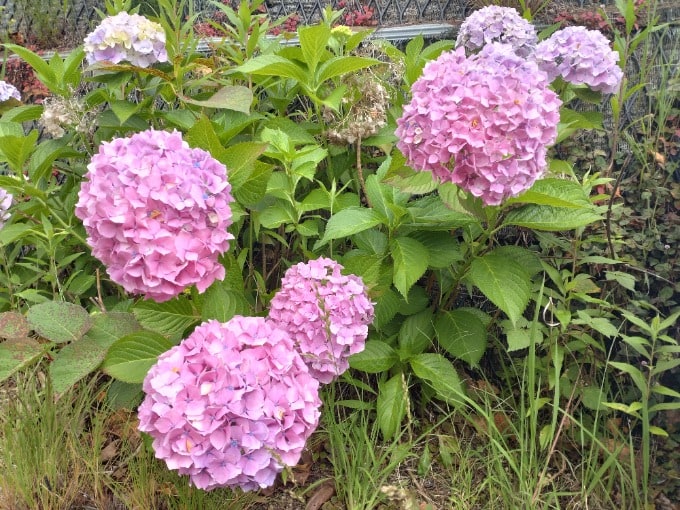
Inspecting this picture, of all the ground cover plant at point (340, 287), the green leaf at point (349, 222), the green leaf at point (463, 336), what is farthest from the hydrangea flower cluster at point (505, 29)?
the green leaf at point (463, 336)

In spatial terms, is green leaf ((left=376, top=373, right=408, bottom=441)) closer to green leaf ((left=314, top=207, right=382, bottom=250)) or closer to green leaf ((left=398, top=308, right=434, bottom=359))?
green leaf ((left=398, top=308, right=434, bottom=359))

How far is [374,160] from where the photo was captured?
6.93 ft

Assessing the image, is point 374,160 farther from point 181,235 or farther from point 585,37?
point 181,235

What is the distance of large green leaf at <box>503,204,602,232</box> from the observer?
57.5 inches

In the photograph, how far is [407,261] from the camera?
157cm

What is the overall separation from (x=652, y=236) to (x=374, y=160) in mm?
951

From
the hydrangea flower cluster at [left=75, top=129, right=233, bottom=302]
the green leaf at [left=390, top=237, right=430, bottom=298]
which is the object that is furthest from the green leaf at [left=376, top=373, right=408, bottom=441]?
the hydrangea flower cluster at [left=75, top=129, right=233, bottom=302]

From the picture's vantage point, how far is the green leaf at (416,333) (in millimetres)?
1794

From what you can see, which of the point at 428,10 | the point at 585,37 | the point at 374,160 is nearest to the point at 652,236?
the point at 585,37

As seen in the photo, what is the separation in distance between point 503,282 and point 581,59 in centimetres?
72

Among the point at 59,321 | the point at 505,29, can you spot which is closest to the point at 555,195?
the point at 505,29

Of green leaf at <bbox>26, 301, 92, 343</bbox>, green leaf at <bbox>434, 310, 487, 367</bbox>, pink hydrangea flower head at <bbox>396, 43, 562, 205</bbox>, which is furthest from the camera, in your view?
green leaf at <bbox>434, 310, 487, 367</bbox>

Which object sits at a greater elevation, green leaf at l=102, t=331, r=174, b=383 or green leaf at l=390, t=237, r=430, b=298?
green leaf at l=390, t=237, r=430, b=298

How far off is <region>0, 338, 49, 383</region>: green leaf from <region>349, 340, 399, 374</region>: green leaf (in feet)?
2.65
